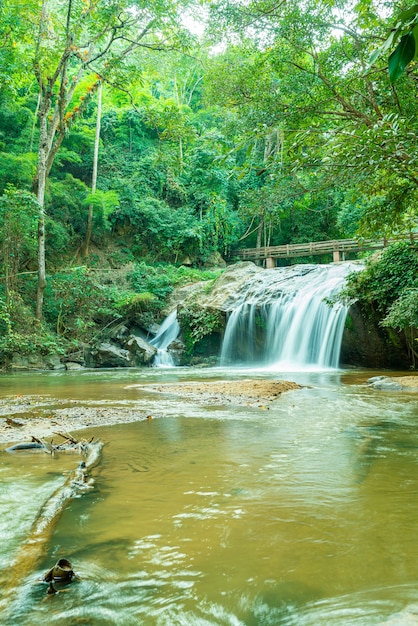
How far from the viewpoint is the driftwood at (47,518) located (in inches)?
59.7

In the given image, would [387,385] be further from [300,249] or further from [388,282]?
[300,249]

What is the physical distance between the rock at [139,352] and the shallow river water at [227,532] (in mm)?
13446

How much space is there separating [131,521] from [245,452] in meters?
1.35

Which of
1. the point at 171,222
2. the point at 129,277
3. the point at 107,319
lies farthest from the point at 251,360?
the point at 171,222

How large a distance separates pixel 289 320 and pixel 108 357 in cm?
704

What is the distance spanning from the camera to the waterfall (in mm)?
14422

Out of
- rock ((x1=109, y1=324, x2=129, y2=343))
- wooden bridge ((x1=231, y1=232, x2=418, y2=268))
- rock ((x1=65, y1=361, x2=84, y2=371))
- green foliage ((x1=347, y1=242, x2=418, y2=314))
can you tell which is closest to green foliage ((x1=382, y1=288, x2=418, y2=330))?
green foliage ((x1=347, y1=242, x2=418, y2=314))

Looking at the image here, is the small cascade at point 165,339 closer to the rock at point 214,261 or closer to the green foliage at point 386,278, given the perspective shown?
the rock at point 214,261

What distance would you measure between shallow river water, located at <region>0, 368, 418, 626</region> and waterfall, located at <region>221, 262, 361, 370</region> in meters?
10.8

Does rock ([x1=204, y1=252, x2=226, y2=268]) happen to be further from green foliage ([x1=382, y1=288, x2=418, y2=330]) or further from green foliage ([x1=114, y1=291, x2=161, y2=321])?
green foliage ([x1=382, y1=288, x2=418, y2=330])

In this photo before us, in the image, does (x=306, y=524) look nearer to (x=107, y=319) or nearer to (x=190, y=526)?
(x=190, y=526)

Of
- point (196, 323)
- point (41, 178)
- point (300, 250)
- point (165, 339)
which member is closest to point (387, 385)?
point (196, 323)

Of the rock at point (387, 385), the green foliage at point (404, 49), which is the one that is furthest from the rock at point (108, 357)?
the green foliage at point (404, 49)

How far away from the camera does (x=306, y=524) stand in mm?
1941
